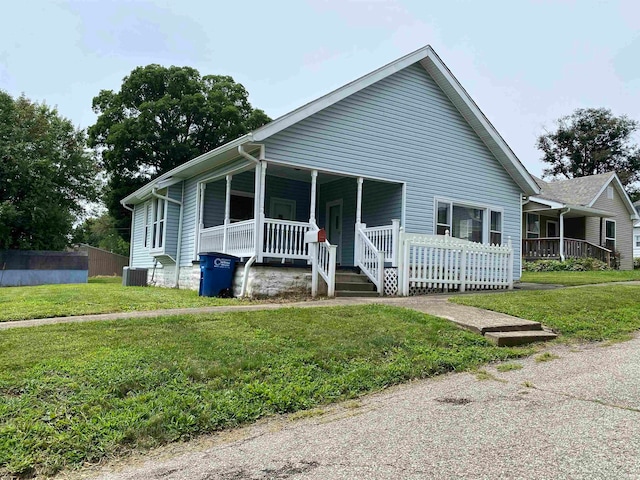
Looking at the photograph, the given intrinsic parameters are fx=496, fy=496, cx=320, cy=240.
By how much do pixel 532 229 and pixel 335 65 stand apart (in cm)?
1424

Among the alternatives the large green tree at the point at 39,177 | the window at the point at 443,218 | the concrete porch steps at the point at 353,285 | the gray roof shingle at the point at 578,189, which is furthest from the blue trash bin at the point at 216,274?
the gray roof shingle at the point at 578,189

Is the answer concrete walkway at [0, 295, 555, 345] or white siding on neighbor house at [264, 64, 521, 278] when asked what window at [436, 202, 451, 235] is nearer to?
white siding on neighbor house at [264, 64, 521, 278]

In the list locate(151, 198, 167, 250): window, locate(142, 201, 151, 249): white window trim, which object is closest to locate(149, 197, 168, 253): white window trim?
locate(151, 198, 167, 250): window

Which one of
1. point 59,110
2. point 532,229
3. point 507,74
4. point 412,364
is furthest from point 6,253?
point 532,229

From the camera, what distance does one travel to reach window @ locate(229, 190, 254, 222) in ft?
48.7

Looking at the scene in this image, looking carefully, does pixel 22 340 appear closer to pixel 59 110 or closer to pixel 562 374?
pixel 562 374

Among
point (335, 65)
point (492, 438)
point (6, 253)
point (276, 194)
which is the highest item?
point (335, 65)

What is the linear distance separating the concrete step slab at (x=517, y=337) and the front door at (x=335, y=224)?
8435 mm

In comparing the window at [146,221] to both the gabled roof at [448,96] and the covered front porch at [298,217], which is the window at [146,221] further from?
the covered front porch at [298,217]

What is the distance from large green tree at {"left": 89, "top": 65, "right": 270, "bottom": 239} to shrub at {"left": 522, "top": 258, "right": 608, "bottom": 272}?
19.3 m

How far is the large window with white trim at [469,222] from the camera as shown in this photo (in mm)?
14867

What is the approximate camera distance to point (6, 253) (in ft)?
62.7

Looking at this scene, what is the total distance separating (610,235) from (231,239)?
25609mm

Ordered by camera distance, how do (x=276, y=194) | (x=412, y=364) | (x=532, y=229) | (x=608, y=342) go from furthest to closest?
(x=532, y=229)
(x=276, y=194)
(x=608, y=342)
(x=412, y=364)
